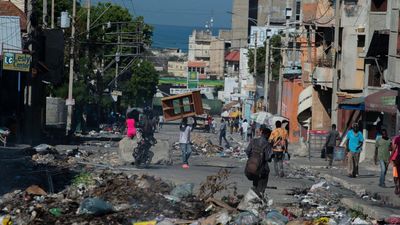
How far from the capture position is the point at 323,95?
2201 inches

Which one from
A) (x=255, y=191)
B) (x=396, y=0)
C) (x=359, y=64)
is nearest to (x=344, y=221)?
(x=255, y=191)

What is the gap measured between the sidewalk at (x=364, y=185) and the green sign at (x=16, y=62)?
1042cm

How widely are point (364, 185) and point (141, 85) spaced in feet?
313

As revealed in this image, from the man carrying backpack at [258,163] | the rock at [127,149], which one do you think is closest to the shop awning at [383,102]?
the rock at [127,149]

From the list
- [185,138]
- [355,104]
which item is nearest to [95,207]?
[185,138]

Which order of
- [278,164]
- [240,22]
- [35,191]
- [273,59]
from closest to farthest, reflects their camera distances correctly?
[35,191]
[278,164]
[273,59]
[240,22]

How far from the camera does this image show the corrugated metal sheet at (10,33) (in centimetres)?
4262

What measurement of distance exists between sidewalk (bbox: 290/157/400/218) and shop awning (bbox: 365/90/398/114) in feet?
6.38

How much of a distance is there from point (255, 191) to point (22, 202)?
13.5ft

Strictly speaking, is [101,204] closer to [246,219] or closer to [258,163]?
Result: [246,219]

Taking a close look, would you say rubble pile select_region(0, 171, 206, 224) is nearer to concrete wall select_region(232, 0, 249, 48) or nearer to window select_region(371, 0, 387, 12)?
window select_region(371, 0, 387, 12)

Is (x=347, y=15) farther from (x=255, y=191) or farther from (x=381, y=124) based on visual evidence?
(x=255, y=191)

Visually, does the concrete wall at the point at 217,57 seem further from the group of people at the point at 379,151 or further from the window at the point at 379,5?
the group of people at the point at 379,151

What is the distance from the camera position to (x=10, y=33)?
43.1 m
